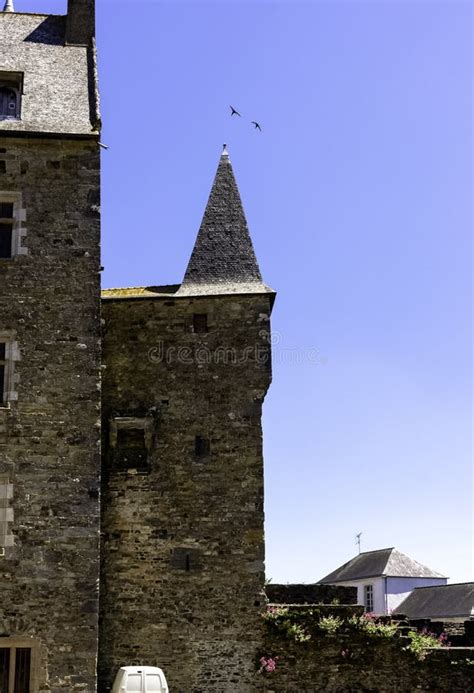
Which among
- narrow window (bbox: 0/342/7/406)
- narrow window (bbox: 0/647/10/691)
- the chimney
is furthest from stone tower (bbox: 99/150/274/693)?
the chimney

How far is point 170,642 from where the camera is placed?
57.1 feet

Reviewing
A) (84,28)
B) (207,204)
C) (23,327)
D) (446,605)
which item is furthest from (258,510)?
(446,605)

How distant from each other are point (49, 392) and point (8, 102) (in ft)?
21.3

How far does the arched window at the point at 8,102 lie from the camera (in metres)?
18.5

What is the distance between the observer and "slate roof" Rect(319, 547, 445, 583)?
145 ft

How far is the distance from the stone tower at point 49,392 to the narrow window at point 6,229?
19 mm

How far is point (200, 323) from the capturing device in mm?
19406

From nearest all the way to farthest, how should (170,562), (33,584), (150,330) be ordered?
(33,584)
(170,562)
(150,330)

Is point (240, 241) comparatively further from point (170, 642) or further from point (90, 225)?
point (170, 642)

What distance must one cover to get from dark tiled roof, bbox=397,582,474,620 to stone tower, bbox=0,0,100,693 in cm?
2340

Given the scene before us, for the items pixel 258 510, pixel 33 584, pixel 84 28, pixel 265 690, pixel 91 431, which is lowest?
pixel 265 690

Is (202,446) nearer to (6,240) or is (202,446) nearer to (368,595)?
(6,240)

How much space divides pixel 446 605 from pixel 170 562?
77.9 ft

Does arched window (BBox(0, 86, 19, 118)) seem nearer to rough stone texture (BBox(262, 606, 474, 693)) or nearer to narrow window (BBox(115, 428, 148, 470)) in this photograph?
narrow window (BBox(115, 428, 148, 470))
